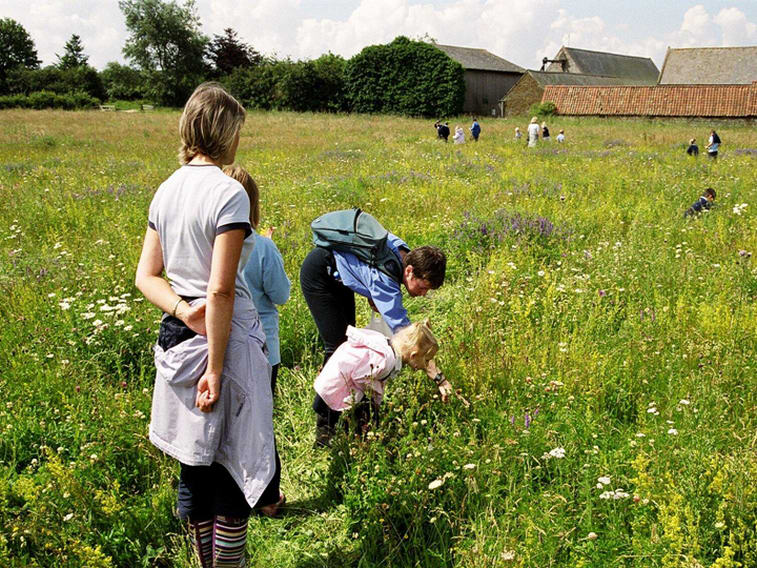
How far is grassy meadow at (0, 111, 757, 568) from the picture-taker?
102 inches

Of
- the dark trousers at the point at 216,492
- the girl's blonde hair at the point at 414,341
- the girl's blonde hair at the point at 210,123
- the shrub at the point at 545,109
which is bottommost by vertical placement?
the dark trousers at the point at 216,492


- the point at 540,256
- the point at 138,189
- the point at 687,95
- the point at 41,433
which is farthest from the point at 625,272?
the point at 687,95

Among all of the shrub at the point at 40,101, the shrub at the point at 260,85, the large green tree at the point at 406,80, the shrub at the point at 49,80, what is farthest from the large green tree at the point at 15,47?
the large green tree at the point at 406,80

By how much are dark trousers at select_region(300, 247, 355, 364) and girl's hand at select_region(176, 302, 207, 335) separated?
152cm

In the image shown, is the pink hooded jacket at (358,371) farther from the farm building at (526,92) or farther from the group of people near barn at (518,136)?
the farm building at (526,92)

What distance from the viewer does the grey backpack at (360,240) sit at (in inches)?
131

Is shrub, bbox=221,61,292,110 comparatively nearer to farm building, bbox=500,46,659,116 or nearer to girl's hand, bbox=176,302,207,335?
farm building, bbox=500,46,659,116

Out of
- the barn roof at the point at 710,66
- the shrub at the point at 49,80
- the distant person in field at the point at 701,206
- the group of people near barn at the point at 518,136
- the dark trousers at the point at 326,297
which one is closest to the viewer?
the dark trousers at the point at 326,297

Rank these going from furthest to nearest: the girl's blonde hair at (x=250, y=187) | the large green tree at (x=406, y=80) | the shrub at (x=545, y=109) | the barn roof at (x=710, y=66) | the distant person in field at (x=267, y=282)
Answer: the barn roof at (x=710, y=66), the large green tree at (x=406, y=80), the shrub at (x=545, y=109), the distant person in field at (x=267, y=282), the girl's blonde hair at (x=250, y=187)

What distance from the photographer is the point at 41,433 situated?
3223mm

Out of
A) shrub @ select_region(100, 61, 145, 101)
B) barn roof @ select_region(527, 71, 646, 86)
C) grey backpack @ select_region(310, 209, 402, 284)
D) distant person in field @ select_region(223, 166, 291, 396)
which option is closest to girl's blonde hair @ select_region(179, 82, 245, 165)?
distant person in field @ select_region(223, 166, 291, 396)

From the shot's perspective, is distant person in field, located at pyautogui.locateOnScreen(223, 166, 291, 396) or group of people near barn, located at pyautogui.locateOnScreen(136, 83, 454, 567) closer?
group of people near barn, located at pyautogui.locateOnScreen(136, 83, 454, 567)

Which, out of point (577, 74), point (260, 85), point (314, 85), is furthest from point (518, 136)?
point (577, 74)

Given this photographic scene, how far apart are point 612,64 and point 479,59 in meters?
29.4
